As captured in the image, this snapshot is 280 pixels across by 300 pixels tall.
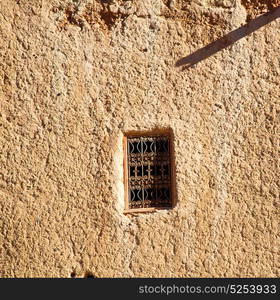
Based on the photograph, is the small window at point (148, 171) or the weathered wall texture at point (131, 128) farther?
the small window at point (148, 171)

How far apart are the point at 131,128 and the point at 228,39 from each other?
0.94 metres

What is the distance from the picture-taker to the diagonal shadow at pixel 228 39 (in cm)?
429

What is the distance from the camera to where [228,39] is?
14.1ft

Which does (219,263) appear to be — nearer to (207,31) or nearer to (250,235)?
(250,235)

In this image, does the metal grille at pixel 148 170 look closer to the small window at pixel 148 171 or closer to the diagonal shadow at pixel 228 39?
the small window at pixel 148 171

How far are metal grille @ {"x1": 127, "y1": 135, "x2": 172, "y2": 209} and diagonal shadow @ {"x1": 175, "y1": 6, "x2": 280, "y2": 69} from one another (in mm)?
562

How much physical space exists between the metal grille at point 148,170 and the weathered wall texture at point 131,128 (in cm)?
11

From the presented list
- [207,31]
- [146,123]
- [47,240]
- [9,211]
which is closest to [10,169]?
[9,211]

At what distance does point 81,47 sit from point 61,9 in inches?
12.7

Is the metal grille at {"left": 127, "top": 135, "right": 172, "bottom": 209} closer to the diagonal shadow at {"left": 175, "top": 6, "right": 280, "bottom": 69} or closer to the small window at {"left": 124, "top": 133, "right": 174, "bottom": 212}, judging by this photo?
the small window at {"left": 124, "top": 133, "right": 174, "bottom": 212}

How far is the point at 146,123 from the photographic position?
166 inches

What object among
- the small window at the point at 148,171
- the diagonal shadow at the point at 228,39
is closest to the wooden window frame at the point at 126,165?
the small window at the point at 148,171

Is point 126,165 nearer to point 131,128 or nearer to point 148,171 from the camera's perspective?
point 148,171

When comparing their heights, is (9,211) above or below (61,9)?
below
